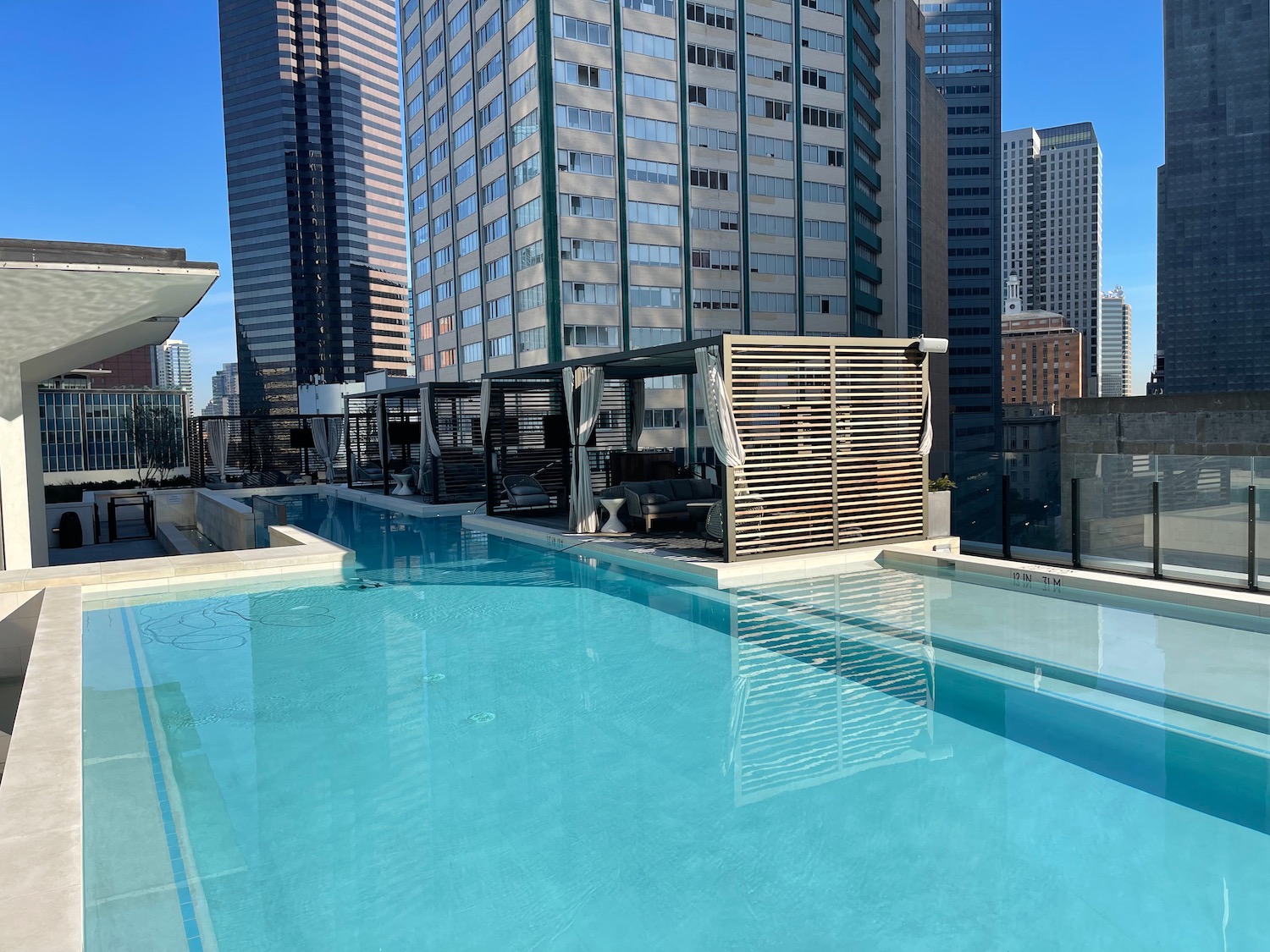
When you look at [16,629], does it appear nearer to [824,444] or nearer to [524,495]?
[824,444]

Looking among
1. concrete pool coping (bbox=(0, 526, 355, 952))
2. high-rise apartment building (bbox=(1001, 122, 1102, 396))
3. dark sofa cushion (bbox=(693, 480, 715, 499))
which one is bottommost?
concrete pool coping (bbox=(0, 526, 355, 952))

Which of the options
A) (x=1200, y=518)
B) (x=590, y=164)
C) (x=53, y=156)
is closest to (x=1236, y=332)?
(x=590, y=164)

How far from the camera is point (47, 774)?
4242 millimetres

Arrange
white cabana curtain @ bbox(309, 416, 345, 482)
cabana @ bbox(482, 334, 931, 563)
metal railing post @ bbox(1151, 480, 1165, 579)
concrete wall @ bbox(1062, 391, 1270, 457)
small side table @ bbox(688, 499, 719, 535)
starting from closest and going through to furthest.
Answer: metal railing post @ bbox(1151, 480, 1165, 579)
cabana @ bbox(482, 334, 931, 563)
small side table @ bbox(688, 499, 719, 535)
concrete wall @ bbox(1062, 391, 1270, 457)
white cabana curtain @ bbox(309, 416, 345, 482)

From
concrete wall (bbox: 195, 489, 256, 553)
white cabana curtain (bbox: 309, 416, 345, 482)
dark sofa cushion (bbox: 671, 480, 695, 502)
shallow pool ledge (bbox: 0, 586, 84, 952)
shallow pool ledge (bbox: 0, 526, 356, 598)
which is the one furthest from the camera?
white cabana curtain (bbox: 309, 416, 345, 482)

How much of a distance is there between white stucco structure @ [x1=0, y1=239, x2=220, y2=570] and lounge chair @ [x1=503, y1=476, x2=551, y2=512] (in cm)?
762

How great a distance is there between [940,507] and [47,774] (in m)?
11.8

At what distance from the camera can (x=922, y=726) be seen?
560 cm

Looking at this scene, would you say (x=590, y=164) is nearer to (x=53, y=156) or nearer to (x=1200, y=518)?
(x=1200, y=518)

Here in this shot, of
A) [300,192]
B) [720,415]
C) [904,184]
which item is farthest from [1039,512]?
[300,192]

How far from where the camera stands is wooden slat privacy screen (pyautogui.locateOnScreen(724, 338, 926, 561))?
1144 centimetres

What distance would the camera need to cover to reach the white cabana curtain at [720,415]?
11059mm

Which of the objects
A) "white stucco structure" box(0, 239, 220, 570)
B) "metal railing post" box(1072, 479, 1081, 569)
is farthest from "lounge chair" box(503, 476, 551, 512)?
Result: "metal railing post" box(1072, 479, 1081, 569)

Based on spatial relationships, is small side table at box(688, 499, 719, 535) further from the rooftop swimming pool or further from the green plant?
the green plant
